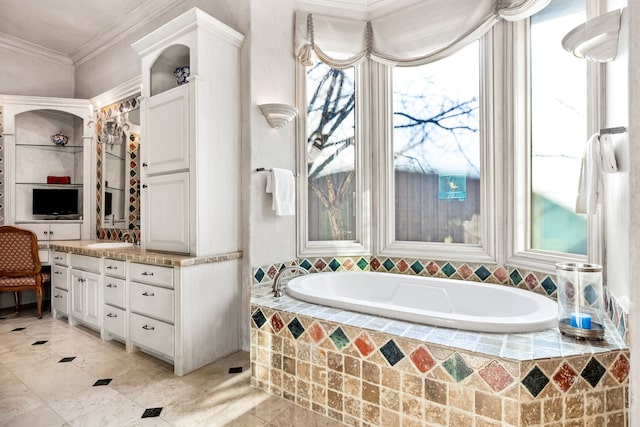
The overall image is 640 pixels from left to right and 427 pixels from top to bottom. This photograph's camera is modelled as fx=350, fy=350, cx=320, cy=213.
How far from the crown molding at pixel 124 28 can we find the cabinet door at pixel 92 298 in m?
2.46

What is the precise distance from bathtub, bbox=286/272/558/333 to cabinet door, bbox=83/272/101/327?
168cm

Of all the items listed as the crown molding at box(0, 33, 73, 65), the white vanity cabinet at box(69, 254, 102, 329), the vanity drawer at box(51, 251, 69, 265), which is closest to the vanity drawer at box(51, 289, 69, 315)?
the white vanity cabinet at box(69, 254, 102, 329)

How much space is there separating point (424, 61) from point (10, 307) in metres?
4.85

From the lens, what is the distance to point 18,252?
11.2 feet

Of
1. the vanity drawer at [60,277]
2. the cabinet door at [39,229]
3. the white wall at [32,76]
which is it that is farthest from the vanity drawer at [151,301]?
the white wall at [32,76]

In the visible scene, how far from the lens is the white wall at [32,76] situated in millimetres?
3928

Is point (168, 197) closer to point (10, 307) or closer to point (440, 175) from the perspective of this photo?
point (440, 175)

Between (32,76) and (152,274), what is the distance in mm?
3457

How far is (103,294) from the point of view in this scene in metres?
2.79

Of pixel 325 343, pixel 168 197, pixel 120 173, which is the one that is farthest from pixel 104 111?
pixel 325 343

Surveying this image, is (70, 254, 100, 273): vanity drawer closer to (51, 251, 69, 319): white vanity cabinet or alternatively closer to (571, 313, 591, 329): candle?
(51, 251, 69, 319): white vanity cabinet

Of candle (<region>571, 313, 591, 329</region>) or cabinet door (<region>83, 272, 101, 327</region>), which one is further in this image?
cabinet door (<region>83, 272, 101, 327</region>)

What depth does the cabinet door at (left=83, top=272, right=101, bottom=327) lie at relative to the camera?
286cm

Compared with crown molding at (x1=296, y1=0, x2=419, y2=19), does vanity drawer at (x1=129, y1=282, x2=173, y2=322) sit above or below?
below
